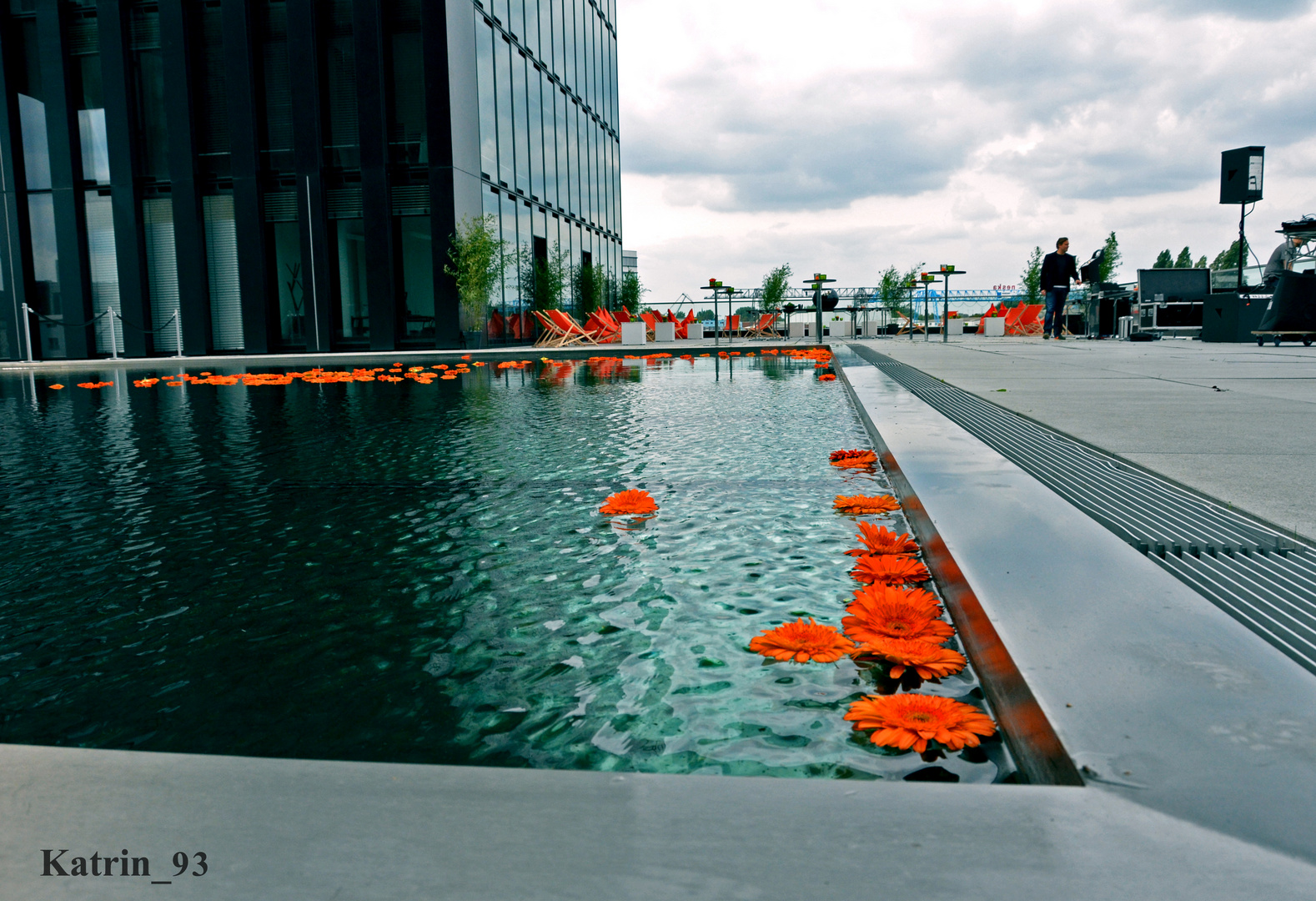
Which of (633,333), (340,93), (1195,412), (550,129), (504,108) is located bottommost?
(1195,412)

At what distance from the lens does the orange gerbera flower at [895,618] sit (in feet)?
5.10

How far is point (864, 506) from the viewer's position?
106 inches

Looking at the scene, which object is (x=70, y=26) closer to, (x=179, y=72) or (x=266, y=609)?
(x=179, y=72)

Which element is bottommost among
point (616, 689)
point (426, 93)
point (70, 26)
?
point (616, 689)

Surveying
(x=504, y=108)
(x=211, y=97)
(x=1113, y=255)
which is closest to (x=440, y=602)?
(x=211, y=97)

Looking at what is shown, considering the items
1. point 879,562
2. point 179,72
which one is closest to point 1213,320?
point 879,562

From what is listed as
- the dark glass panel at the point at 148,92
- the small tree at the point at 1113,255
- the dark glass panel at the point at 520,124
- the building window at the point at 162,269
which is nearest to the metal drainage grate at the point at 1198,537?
the building window at the point at 162,269

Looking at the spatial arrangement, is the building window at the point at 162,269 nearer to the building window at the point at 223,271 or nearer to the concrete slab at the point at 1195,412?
the building window at the point at 223,271

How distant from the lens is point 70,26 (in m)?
19.9

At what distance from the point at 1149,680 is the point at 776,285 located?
31.8 metres

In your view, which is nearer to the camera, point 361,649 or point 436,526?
point 361,649

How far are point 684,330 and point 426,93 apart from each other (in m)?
11.1

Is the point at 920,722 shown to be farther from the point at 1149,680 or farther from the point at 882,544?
the point at 882,544

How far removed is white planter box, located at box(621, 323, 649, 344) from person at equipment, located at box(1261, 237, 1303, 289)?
41.9 feet
